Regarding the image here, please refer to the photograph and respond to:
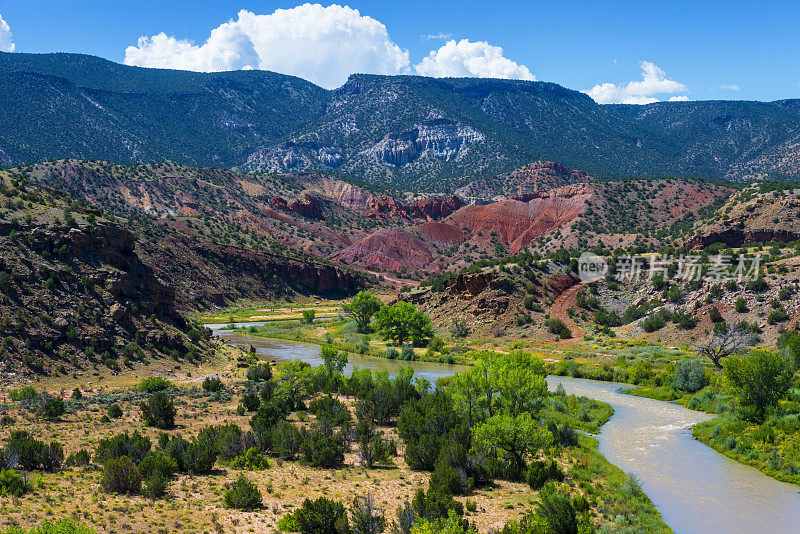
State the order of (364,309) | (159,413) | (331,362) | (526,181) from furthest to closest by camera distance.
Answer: (526,181)
(364,309)
(331,362)
(159,413)

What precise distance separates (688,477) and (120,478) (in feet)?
78.1

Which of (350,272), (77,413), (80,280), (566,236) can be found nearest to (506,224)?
(566,236)

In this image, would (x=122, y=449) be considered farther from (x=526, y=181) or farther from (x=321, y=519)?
(x=526, y=181)

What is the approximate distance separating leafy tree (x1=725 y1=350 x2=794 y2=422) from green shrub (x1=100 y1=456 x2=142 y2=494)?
31.3 m

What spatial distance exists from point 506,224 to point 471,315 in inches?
3377

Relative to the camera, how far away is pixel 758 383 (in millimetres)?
33156

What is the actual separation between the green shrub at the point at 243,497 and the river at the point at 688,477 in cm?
1498

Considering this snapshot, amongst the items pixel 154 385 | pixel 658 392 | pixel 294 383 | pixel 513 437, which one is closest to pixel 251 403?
pixel 294 383

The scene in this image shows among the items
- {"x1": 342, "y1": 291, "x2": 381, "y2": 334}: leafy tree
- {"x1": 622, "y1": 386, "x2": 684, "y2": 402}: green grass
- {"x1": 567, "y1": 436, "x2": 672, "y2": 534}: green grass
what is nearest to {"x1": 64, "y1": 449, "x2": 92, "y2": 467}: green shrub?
{"x1": 567, "y1": 436, "x2": 672, "y2": 534}: green grass

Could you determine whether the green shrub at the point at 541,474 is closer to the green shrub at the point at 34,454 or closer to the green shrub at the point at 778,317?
the green shrub at the point at 34,454

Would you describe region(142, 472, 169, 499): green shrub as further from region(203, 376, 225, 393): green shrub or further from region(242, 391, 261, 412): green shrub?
region(203, 376, 225, 393): green shrub

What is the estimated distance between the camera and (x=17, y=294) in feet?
135

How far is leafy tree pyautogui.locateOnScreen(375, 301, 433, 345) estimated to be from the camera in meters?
72.8

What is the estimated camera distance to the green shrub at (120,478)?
21.0 m
